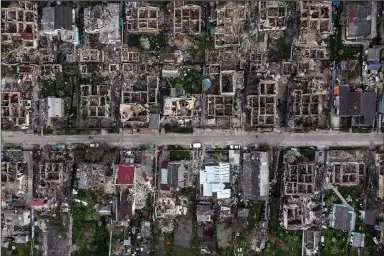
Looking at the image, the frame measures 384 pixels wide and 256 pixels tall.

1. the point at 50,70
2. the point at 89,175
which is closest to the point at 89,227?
the point at 89,175

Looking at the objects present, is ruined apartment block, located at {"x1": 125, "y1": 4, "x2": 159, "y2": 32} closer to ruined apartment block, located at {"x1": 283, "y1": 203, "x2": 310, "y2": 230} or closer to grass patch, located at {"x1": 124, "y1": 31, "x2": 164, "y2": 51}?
grass patch, located at {"x1": 124, "y1": 31, "x2": 164, "y2": 51}

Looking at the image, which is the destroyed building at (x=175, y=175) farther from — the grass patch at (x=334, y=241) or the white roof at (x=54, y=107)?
the grass patch at (x=334, y=241)

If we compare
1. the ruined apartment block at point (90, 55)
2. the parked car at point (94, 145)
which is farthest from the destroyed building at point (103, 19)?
the parked car at point (94, 145)

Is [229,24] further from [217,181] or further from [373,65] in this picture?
[217,181]

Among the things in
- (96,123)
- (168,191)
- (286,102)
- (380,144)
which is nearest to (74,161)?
(96,123)

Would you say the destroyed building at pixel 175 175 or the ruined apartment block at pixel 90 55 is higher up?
the ruined apartment block at pixel 90 55

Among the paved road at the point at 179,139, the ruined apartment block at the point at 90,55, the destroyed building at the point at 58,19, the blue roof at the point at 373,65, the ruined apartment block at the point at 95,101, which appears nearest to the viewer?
the destroyed building at the point at 58,19

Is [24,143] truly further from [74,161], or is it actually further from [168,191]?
[168,191]

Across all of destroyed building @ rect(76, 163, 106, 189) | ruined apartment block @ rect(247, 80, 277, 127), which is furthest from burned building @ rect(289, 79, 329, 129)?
destroyed building @ rect(76, 163, 106, 189)
